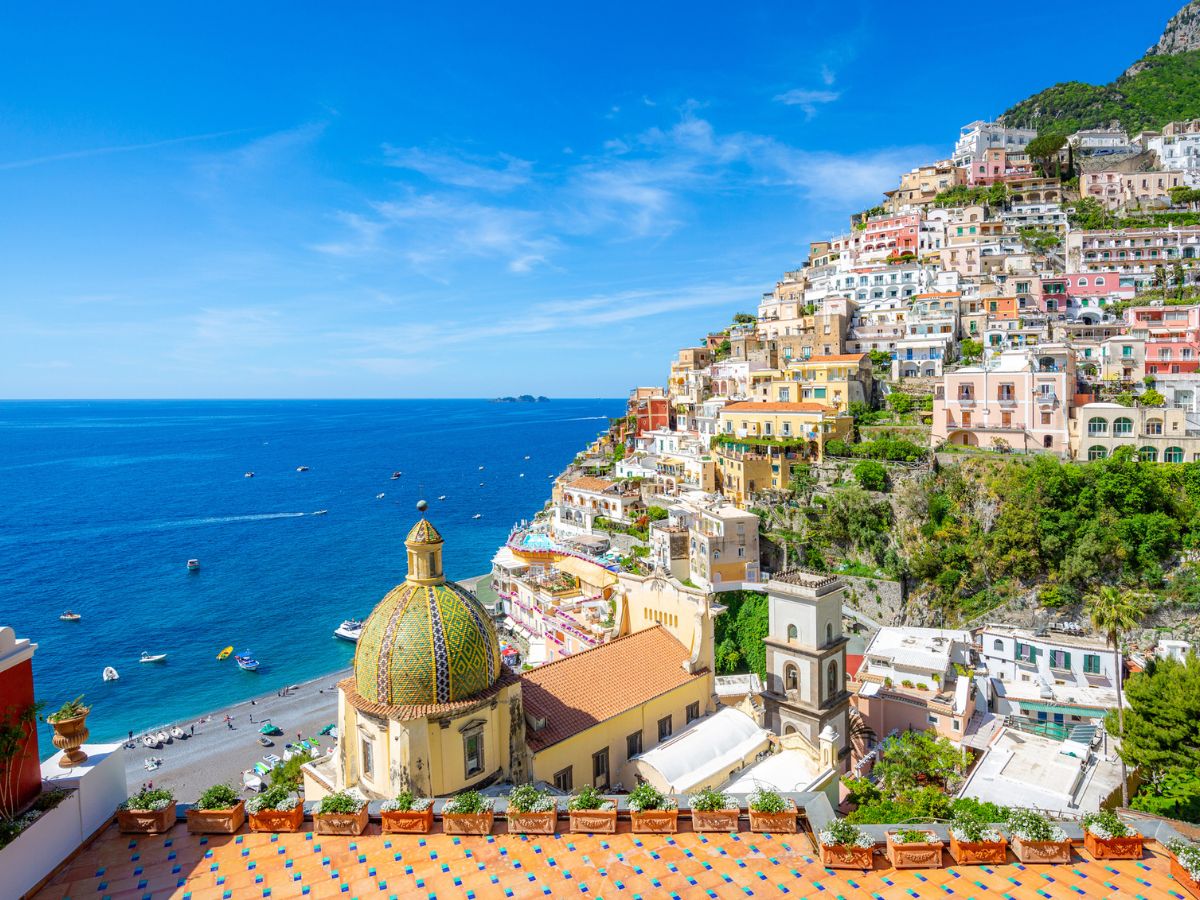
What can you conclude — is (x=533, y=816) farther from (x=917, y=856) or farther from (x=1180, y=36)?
(x=1180, y=36)

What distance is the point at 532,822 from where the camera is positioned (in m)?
11.7

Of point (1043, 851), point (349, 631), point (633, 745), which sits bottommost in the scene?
point (349, 631)

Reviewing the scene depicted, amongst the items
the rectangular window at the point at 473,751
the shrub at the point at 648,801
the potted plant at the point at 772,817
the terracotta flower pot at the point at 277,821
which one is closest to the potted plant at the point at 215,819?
the terracotta flower pot at the point at 277,821

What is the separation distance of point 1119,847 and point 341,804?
41.3 ft

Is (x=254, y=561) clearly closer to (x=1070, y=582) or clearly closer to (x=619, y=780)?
(x=619, y=780)

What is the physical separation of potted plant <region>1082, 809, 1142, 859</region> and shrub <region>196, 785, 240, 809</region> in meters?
14.2

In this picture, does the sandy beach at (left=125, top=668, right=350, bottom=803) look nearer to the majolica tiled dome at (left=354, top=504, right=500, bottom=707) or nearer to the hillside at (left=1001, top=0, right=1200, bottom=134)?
the majolica tiled dome at (left=354, top=504, right=500, bottom=707)

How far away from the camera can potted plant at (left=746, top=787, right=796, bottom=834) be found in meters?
11.6

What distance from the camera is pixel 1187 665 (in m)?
21.0

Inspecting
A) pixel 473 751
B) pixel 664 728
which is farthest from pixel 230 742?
pixel 473 751

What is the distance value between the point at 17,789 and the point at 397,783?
24.2ft

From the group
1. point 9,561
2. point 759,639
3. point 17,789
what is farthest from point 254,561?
point 17,789

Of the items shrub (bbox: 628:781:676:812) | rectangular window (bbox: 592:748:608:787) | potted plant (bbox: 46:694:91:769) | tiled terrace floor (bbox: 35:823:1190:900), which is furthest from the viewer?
rectangular window (bbox: 592:748:608:787)

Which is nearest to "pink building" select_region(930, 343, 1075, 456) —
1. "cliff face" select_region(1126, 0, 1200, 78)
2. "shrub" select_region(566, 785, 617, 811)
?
"shrub" select_region(566, 785, 617, 811)
